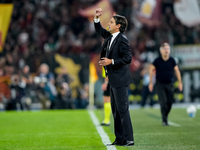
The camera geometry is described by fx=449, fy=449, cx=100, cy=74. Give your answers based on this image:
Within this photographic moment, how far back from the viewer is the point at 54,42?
2386 centimetres

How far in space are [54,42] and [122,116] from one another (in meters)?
17.5

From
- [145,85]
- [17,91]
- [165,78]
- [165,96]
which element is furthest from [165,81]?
[17,91]

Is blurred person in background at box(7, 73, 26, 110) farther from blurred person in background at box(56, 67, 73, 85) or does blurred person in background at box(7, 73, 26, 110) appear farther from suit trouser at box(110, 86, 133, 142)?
suit trouser at box(110, 86, 133, 142)

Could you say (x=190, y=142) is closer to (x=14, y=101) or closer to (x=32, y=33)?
(x=14, y=101)

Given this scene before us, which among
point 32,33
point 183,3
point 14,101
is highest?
point 183,3

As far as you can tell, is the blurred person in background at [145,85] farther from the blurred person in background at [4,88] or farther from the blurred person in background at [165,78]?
the blurred person in background at [165,78]

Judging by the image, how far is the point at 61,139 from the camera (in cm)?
791

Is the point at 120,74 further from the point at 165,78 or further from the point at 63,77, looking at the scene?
the point at 63,77

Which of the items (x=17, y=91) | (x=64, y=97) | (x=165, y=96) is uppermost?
(x=165, y=96)

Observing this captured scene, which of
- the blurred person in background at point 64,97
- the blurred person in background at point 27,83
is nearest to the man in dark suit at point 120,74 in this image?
the blurred person in background at point 27,83

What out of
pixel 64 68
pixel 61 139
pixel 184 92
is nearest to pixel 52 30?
pixel 64 68

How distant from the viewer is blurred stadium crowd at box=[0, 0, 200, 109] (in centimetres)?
1983

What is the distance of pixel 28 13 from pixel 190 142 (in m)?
19.3

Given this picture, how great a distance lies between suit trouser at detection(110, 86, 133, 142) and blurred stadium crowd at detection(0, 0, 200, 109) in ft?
41.5
